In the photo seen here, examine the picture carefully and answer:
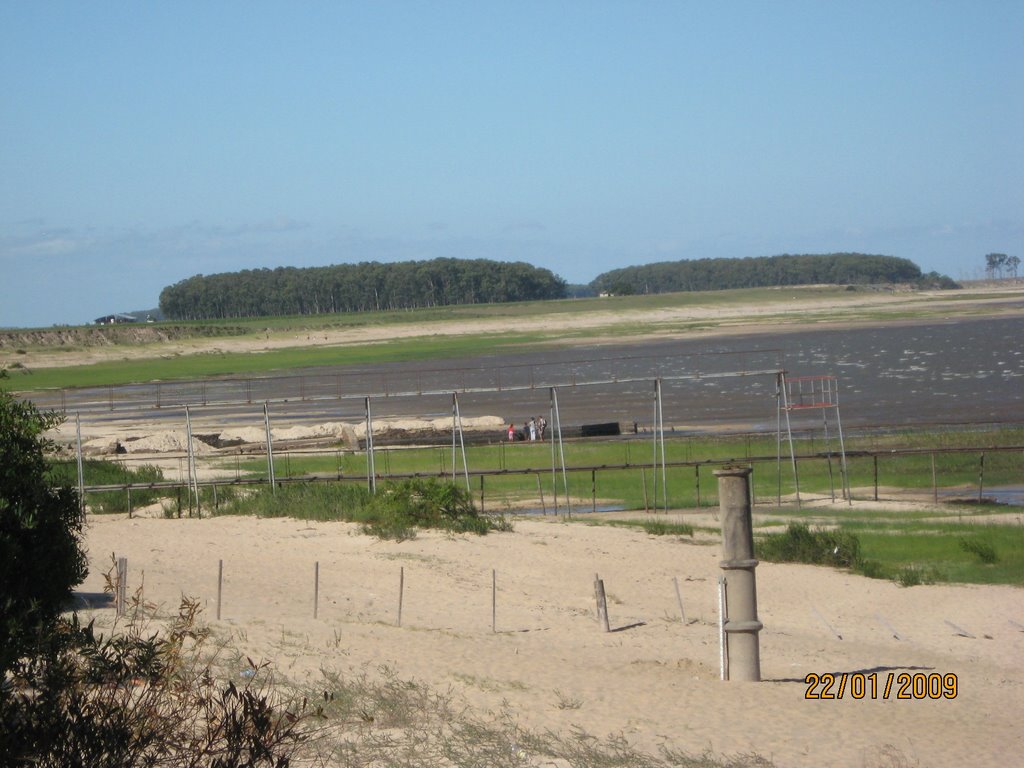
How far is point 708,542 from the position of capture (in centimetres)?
2262

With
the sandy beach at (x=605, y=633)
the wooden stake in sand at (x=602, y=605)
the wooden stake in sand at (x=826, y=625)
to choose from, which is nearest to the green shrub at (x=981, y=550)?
the sandy beach at (x=605, y=633)

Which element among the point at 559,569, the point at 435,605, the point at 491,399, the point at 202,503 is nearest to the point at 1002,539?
the point at 559,569

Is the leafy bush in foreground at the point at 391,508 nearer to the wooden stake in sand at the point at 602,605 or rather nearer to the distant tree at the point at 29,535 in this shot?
the wooden stake in sand at the point at 602,605

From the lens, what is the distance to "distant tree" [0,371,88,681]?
6316 mm

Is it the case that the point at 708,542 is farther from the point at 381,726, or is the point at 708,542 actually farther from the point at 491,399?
the point at 491,399

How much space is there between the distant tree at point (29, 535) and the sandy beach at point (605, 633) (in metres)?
4.22

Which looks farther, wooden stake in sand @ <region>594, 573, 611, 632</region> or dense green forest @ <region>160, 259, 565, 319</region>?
dense green forest @ <region>160, 259, 565, 319</region>

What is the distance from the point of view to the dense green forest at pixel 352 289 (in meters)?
167

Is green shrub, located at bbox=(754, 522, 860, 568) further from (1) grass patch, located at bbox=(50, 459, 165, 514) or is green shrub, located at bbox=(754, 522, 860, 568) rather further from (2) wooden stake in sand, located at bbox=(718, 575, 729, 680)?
(1) grass patch, located at bbox=(50, 459, 165, 514)

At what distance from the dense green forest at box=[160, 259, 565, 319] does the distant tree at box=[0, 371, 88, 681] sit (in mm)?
159718

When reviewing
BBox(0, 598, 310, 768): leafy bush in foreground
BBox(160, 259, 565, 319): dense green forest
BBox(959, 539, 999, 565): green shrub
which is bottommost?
BBox(959, 539, 999, 565): green shrub

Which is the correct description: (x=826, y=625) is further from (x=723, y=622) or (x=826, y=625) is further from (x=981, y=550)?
(x=981, y=550)

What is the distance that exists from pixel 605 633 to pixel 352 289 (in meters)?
156

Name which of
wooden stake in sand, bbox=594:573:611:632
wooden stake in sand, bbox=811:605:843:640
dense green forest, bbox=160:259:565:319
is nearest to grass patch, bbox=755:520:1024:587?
wooden stake in sand, bbox=811:605:843:640
